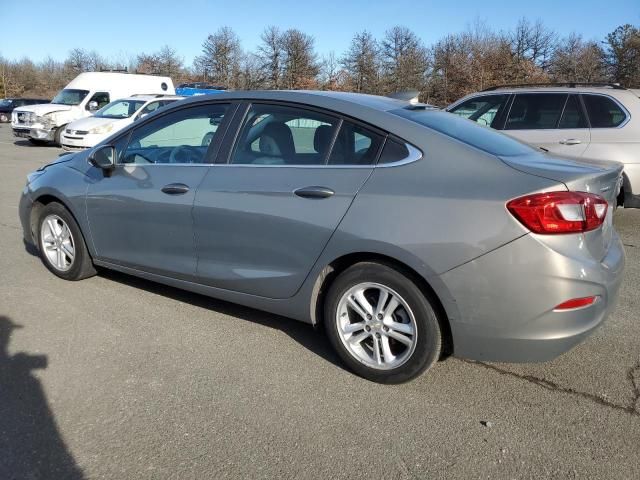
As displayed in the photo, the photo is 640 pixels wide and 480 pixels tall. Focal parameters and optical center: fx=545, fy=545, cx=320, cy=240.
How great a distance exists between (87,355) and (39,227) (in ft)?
6.30

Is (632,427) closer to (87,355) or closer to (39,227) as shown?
(87,355)

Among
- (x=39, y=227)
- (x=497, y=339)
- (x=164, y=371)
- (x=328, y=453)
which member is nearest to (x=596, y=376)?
(x=497, y=339)

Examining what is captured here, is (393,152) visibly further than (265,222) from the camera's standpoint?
No

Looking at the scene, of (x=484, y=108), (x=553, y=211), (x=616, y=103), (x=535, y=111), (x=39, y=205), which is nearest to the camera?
(x=553, y=211)

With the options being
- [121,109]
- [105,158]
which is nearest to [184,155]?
[105,158]

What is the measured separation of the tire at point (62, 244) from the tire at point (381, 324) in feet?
8.02

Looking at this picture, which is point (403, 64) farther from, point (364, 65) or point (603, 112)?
point (603, 112)

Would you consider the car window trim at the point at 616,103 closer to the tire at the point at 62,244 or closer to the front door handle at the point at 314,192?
the front door handle at the point at 314,192

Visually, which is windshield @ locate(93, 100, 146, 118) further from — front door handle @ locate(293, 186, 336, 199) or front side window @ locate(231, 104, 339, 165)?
front door handle @ locate(293, 186, 336, 199)

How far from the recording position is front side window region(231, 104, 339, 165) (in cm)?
333

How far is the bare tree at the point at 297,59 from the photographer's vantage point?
41.4 m

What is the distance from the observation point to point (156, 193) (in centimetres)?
386

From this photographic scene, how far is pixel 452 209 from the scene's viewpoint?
9.02ft

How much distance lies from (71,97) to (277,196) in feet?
59.2
